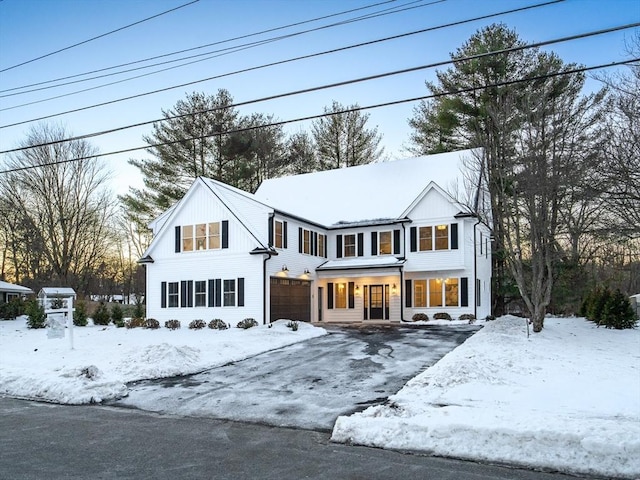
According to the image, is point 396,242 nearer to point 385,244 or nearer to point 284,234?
point 385,244

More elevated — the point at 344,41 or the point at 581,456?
the point at 344,41

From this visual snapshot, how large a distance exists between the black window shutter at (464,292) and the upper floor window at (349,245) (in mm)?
6098

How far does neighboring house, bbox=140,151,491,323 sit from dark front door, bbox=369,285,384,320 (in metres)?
0.05

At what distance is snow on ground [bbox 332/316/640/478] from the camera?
6.83m

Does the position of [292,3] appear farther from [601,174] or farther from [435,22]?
[601,174]

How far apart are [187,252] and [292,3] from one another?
56.3 feet

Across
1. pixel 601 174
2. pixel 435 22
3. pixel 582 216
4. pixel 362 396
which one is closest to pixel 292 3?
pixel 435 22

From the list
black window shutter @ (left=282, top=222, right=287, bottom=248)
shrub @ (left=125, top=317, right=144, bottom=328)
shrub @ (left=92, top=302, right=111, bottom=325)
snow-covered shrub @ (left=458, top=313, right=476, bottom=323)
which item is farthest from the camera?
shrub @ (left=92, top=302, right=111, bottom=325)

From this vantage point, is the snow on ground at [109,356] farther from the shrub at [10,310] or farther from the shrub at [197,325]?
the shrub at [10,310]

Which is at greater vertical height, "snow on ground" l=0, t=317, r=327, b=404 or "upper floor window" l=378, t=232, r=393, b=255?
"upper floor window" l=378, t=232, r=393, b=255

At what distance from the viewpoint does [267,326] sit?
75.1 feet

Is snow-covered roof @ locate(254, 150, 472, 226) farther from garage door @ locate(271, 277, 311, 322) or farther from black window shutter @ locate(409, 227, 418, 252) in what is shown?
garage door @ locate(271, 277, 311, 322)

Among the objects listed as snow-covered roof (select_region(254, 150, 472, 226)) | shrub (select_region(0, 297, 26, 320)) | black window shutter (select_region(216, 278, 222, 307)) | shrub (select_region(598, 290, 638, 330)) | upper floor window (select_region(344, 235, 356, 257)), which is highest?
snow-covered roof (select_region(254, 150, 472, 226))

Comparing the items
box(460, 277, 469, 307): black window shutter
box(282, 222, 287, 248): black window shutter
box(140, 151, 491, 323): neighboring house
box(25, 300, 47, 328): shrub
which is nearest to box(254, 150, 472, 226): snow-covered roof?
box(140, 151, 491, 323): neighboring house
